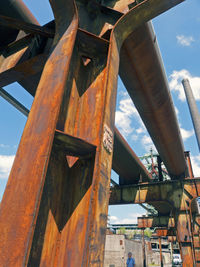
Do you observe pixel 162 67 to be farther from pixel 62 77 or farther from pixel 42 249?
pixel 42 249

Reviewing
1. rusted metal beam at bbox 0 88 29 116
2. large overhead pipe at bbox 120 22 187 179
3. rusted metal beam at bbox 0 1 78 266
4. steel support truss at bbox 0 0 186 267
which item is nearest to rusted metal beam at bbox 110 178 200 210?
large overhead pipe at bbox 120 22 187 179

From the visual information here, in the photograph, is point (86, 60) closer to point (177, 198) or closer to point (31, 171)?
point (31, 171)

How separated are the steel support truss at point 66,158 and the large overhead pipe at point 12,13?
1.31 m

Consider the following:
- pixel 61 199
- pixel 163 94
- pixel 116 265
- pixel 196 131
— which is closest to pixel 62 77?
pixel 61 199

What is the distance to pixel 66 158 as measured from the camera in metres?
1.98

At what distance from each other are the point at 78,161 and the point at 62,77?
79 centimetres

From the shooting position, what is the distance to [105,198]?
1.68m

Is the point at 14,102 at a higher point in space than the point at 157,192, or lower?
higher

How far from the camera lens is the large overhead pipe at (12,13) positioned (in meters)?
3.60

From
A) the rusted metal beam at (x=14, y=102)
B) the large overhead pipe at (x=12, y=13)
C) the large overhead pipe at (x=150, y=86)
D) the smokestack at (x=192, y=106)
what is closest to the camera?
the large overhead pipe at (x=12, y=13)

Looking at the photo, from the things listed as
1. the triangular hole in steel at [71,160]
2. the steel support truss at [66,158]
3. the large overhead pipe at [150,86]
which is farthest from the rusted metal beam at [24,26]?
the large overhead pipe at [150,86]

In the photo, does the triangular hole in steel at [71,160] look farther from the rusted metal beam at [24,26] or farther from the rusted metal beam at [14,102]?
the rusted metal beam at [14,102]

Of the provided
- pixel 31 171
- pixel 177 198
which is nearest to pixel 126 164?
pixel 177 198

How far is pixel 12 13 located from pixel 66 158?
324 centimetres
